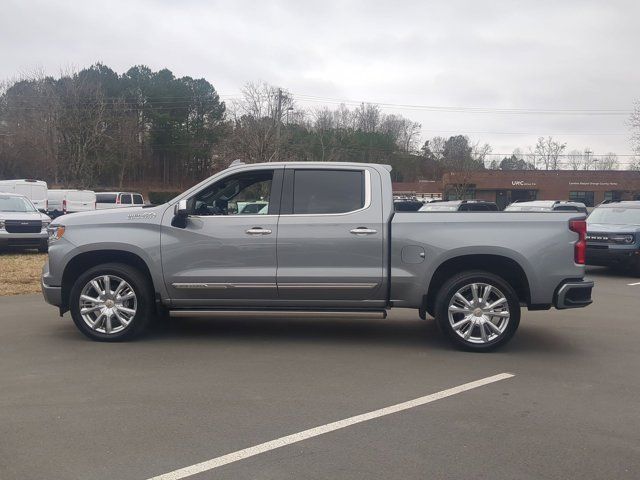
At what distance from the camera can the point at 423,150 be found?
73250 mm

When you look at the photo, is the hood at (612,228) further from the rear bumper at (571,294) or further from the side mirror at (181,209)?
the side mirror at (181,209)

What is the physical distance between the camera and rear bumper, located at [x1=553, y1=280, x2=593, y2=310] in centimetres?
642

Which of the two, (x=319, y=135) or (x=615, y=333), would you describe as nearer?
(x=615, y=333)

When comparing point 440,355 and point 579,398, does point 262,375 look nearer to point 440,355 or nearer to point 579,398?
point 440,355

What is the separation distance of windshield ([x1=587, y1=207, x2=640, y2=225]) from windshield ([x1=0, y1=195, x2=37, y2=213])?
15033 mm

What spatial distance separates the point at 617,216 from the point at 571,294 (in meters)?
10.1

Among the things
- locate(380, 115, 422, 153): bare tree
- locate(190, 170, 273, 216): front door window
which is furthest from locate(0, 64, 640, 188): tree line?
locate(190, 170, 273, 216): front door window

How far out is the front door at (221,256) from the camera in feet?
21.6

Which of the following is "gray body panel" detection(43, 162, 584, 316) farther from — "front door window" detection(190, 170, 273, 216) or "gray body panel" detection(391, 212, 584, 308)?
"front door window" detection(190, 170, 273, 216)

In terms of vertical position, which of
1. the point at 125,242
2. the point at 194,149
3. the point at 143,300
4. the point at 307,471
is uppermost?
the point at 194,149

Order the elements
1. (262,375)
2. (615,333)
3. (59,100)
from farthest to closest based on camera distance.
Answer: (59,100) < (615,333) < (262,375)

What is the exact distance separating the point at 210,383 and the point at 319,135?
45.7m

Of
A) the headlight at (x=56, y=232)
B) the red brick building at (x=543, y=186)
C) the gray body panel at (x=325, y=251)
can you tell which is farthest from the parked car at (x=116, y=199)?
the red brick building at (x=543, y=186)

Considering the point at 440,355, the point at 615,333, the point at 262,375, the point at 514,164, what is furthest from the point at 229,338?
the point at 514,164
